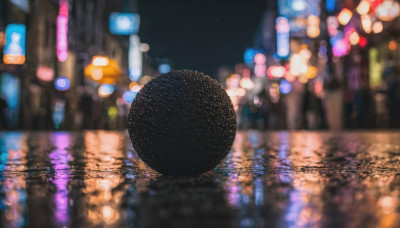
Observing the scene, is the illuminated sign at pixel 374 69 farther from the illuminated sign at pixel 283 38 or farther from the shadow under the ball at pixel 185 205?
the shadow under the ball at pixel 185 205

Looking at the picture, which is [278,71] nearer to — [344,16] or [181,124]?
[344,16]

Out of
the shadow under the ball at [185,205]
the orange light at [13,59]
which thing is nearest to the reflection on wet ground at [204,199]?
the shadow under the ball at [185,205]

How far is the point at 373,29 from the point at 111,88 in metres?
22.8

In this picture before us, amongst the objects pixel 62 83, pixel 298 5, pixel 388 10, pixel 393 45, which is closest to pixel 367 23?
pixel 393 45

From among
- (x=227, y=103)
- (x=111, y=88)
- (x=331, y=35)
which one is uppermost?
(x=331, y=35)

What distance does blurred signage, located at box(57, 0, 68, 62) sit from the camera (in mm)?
25641

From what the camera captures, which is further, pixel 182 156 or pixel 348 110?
pixel 348 110

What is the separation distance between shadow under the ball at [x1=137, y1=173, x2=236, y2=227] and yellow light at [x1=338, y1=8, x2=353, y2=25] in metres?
23.1

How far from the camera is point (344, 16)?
2398 cm

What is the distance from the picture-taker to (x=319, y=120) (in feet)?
81.9

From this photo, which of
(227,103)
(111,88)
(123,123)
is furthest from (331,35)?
(227,103)

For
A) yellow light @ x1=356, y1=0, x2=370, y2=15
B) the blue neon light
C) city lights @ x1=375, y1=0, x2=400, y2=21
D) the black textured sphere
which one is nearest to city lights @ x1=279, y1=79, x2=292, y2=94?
yellow light @ x1=356, y1=0, x2=370, y2=15

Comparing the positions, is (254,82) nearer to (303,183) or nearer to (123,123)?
(123,123)

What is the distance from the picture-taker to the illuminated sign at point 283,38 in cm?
3372
